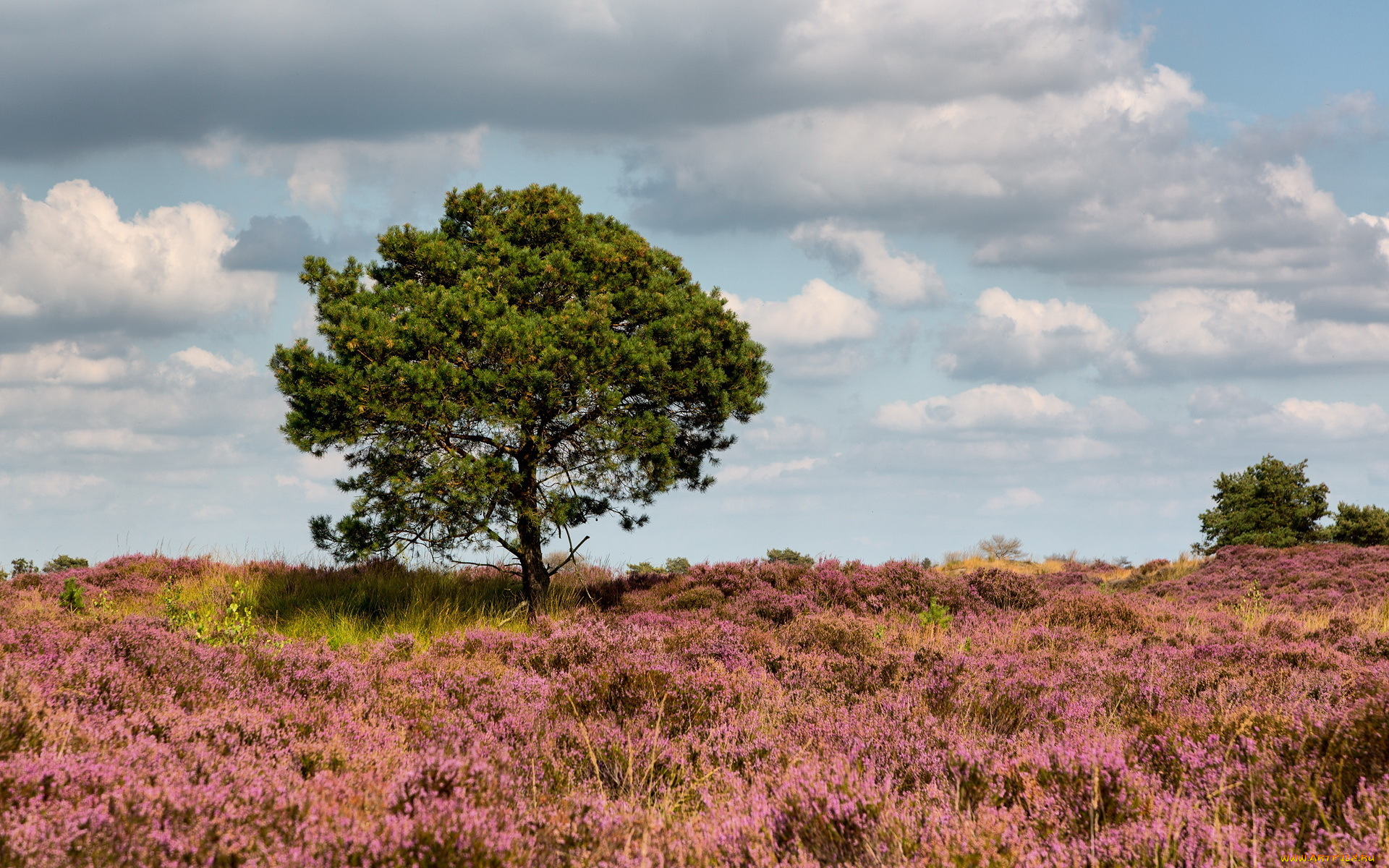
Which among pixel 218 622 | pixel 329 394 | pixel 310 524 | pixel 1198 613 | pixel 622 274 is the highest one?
pixel 622 274

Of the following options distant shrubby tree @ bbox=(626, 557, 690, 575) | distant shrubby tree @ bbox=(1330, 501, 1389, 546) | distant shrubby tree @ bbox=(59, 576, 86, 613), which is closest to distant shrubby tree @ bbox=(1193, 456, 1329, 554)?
distant shrubby tree @ bbox=(1330, 501, 1389, 546)

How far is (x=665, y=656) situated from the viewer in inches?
360

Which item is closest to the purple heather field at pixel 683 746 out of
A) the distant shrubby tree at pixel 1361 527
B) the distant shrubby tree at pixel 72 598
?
the distant shrubby tree at pixel 72 598

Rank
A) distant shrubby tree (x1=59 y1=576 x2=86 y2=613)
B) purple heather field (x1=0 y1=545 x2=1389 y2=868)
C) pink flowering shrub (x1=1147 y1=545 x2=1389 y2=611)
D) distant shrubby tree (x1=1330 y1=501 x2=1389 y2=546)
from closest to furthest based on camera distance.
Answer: purple heather field (x1=0 y1=545 x2=1389 y2=868) → distant shrubby tree (x1=59 y1=576 x2=86 y2=613) → pink flowering shrub (x1=1147 y1=545 x2=1389 y2=611) → distant shrubby tree (x1=1330 y1=501 x2=1389 y2=546)

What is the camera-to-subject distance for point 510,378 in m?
13.6

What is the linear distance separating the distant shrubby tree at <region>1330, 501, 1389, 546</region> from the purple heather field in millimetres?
18880

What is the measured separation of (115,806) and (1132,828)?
182 inches

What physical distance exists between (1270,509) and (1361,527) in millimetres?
2631

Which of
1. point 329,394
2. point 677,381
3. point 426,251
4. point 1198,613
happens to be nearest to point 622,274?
point 677,381

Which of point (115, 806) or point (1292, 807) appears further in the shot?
point (1292, 807)

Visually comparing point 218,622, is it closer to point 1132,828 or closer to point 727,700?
point 727,700

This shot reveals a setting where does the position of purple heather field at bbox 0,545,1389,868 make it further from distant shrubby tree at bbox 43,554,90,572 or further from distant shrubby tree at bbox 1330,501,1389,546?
distant shrubby tree at bbox 1330,501,1389,546

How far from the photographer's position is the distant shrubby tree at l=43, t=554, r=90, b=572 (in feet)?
74.3

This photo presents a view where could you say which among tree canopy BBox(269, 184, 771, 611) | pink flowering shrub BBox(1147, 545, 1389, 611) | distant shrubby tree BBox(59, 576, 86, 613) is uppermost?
tree canopy BBox(269, 184, 771, 611)
